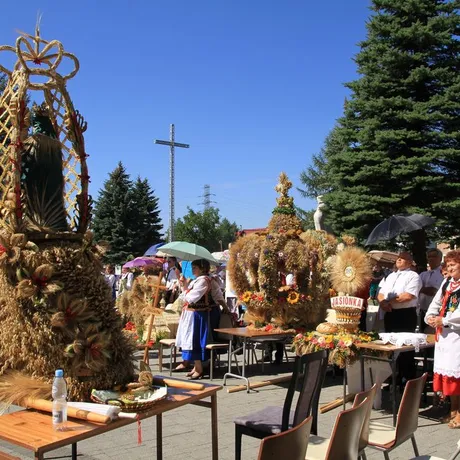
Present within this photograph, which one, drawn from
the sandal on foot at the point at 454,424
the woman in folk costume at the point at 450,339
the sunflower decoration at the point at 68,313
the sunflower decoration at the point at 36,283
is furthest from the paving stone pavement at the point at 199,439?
the sunflower decoration at the point at 36,283

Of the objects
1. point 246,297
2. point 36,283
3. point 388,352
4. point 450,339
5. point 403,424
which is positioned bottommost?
point 403,424

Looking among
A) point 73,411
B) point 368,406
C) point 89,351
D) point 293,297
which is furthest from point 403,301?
point 73,411

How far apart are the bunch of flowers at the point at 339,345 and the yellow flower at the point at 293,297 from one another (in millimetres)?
2434

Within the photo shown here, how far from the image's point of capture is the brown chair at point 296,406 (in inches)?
154

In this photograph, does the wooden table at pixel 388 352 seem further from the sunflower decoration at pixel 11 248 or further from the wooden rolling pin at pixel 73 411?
the sunflower decoration at pixel 11 248

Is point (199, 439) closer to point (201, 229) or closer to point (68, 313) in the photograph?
point (68, 313)

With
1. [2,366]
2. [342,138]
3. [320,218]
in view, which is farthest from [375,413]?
[342,138]

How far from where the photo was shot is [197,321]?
8711 millimetres

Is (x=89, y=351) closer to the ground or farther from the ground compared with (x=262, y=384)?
farther from the ground

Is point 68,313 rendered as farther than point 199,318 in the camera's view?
No

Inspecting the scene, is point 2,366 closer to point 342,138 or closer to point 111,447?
point 111,447

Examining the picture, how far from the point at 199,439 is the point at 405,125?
51.6ft

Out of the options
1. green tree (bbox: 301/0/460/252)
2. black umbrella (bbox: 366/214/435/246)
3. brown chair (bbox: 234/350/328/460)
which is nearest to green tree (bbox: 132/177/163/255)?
green tree (bbox: 301/0/460/252)

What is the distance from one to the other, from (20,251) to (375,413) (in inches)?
192
